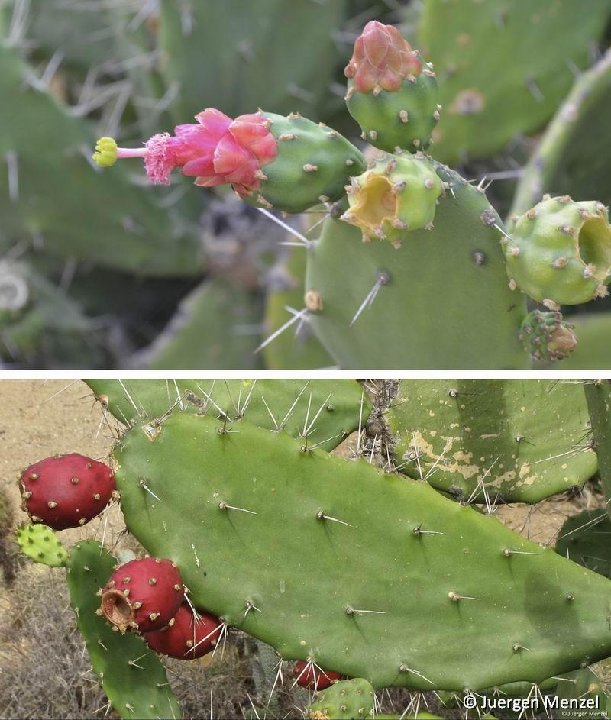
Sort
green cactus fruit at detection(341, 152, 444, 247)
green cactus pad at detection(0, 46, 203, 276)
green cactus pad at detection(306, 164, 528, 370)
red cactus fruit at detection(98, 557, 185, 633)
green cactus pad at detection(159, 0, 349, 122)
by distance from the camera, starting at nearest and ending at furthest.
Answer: green cactus fruit at detection(341, 152, 444, 247)
green cactus pad at detection(306, 164, 528, 370)
red cactus fruit at detection(98, 557, 185, 633)
green cactus pad at detection(0, 46, 203, 276)
green cactus pad at detection(159, 0, 349, 122)

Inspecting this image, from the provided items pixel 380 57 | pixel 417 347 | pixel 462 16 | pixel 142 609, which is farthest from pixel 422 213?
pixel 462 16

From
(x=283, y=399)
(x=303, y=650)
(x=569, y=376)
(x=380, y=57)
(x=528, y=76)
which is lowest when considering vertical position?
(x=303, y=650)

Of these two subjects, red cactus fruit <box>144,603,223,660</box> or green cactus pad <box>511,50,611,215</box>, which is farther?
green cactus pad <box>511,50,611,215</box>

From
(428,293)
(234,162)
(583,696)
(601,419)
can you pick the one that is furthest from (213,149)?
(583,696)

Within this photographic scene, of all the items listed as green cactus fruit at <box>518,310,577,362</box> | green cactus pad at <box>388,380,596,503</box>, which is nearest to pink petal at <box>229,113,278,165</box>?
green cactus fruit at <box>518,310,577,362</box>

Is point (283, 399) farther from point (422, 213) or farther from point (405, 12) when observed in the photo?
point (405, 12)

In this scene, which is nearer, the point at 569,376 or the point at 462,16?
the point at 569,376

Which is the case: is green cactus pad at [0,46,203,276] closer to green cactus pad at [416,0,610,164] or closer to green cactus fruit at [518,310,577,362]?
green cactus pad at [416,0,610,164]

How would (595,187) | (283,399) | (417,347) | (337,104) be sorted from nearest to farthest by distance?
(417,347) → (283,399) → (595,187) → (337,104)

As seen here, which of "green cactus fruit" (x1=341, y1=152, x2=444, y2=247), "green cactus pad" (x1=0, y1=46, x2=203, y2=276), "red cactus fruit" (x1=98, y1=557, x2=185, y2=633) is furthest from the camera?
"green cactus pad" (x1=0, y1=46, x2=203, y2=276)
